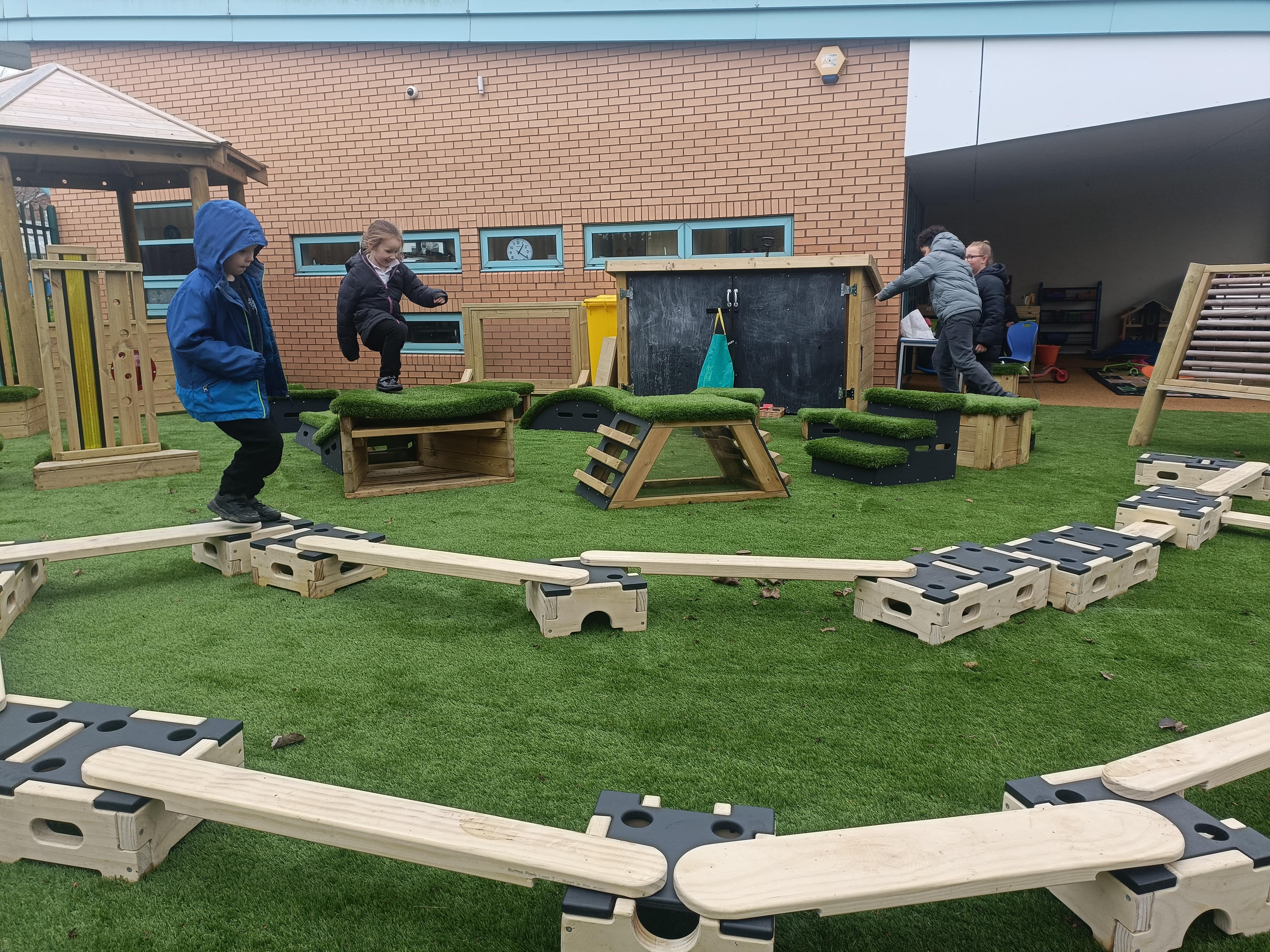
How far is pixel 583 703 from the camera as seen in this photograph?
8.74 ft

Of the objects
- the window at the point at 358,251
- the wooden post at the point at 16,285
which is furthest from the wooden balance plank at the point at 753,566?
the window at the point at 358,251

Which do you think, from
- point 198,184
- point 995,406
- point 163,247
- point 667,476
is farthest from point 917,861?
point 163,247

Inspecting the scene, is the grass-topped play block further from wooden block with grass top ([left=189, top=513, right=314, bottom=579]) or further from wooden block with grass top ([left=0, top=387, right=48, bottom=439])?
wooden block with grass top ([left=0, top=387, right=48, bottom=439])

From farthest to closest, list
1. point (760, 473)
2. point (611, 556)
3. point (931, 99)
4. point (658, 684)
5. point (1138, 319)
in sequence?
point (1138, 319)
point (931, 99)
point (760, 473)
point (611, 556)
point (658, 684)

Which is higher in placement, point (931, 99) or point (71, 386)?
point (931, 99)

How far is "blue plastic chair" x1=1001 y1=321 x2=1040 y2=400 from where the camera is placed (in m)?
11.1

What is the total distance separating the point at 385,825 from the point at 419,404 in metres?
3.91

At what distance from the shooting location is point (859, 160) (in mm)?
9648

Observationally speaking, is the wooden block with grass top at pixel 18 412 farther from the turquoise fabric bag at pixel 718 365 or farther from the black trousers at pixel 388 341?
the turquoise fabric bag at pixel 718 365

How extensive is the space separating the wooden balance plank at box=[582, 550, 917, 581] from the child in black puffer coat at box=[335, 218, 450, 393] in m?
3.90

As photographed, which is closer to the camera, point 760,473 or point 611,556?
point 611,556

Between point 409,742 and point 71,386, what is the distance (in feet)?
15.7

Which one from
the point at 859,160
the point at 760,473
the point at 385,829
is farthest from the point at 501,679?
the point at 859,160

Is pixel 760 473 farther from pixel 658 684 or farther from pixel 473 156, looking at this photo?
pixel 473 156
